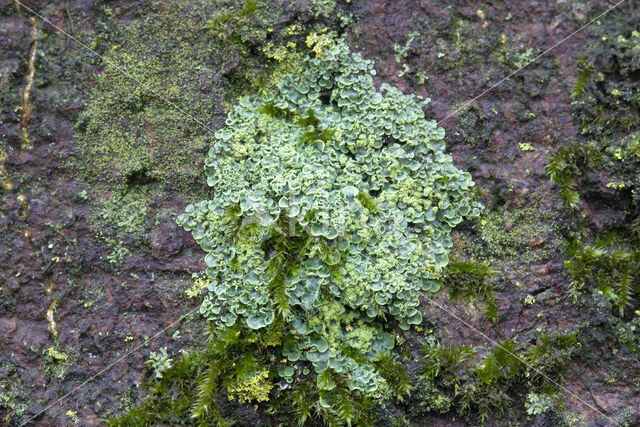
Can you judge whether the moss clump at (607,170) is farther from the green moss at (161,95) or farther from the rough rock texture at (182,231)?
the green moss at (161,95)

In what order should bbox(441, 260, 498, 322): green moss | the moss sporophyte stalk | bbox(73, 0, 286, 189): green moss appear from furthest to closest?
bbox(73, 0, 286, 189): green moss
bbox(441, 260, 498, 322): green moss
the moss sporophyte stalk

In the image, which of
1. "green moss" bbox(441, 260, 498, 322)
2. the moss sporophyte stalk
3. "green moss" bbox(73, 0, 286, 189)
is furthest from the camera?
"green moss" bbox(73, 0, 286, 189)

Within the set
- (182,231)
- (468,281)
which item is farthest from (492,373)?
(182,231)

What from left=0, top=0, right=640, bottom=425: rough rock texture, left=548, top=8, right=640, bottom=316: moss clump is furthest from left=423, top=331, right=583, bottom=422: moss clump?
left=548, top=8, right=640, bottom=316: moss clump

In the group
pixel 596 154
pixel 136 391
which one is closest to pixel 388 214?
pixel 596 154

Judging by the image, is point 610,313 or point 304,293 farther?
point 610,313

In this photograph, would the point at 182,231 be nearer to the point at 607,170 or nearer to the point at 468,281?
the point at 468,281

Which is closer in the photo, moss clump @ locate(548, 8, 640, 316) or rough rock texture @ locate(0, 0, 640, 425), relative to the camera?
rough rock texture @ locate(0, 0, 640, 425)

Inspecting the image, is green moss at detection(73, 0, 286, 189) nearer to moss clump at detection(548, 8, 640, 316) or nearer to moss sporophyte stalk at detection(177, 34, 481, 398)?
moss sporophyte stalk at detection(177, 34, 481, 398)

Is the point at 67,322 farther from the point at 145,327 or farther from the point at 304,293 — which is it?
the point at 304,293
